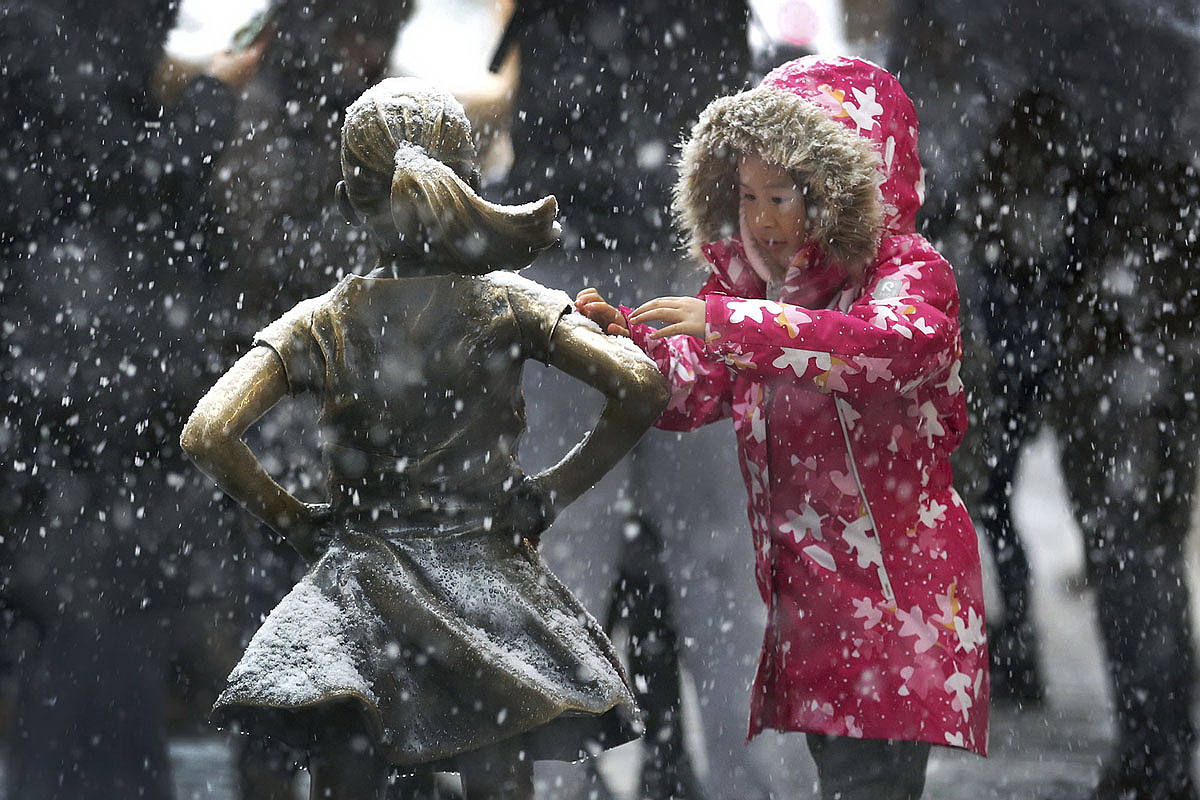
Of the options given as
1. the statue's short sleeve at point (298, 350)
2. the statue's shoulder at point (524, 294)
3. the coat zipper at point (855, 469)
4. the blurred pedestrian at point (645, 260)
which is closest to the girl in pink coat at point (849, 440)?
the coat zipper at point (855, 469)

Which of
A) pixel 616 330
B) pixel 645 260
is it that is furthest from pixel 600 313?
pixel 645 260

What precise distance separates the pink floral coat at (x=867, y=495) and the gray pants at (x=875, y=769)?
0.17 ft

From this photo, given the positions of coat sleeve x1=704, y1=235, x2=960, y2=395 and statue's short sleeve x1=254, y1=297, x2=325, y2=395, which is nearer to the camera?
statue's short sleeve x1=254, y1=297, x2=325, y2=395

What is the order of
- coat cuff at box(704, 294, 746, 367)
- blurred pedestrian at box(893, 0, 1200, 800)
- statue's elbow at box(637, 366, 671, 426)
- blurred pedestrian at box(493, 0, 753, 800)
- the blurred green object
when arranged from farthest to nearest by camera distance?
blurred pedestrian at box(893, 0, 1200, 800) < the blurred green object < blurred pedestrian at box(493, 0, 753, 800) < coat cuff at box(704, 294, 746, 367) < statue's elbow at box(637, 366, 671, 426)

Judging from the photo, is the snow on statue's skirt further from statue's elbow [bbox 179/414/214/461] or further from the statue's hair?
the statue's hair

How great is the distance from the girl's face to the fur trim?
16 millimetres

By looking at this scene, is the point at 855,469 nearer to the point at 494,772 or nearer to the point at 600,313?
the point at 600,313

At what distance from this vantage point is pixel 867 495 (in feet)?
6.52

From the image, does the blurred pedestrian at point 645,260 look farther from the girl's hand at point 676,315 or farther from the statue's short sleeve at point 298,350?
A: the statue's short sleeve at point 298,350

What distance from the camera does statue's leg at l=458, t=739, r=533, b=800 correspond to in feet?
5.22

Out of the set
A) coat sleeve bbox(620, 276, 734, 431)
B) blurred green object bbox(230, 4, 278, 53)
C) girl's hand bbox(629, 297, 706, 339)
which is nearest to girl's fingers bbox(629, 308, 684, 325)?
girl's hand bbox(629, 297, 706, 339)

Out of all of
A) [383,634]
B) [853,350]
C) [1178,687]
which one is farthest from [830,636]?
[1178,687]

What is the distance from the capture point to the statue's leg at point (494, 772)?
62.7 inches

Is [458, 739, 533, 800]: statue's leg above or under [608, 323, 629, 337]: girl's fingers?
under
